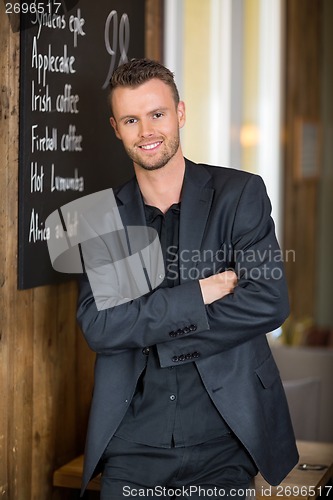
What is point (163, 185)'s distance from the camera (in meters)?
2.53

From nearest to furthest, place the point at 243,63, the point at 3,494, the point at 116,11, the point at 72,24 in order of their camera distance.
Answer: the point at 3,494 < the point at 72,24 < the point at 116,11 < the point at 243,63

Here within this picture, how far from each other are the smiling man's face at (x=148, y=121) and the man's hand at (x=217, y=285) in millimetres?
360

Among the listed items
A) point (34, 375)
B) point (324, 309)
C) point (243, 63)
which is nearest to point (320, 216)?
point (324, 309)

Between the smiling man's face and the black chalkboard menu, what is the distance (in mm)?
317

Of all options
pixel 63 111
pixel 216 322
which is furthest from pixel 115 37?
pixel 216 322

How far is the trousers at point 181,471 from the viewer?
2414mm

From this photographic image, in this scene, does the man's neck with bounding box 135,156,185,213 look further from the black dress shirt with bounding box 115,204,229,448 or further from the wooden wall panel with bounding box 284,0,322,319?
the wooden wall panel with bounding box 284,0,322,319

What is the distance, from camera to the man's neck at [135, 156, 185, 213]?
252 cm

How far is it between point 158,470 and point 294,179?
4152 millimetres

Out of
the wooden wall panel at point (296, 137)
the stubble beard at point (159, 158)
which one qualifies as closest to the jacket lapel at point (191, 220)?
the stubble beard at point (159, 158)

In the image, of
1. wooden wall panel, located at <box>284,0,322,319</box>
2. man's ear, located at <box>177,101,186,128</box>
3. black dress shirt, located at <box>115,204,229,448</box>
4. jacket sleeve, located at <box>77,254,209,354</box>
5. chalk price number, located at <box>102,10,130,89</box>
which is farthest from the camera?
wooden wall panel, located at <box>284,0,322,319</box>

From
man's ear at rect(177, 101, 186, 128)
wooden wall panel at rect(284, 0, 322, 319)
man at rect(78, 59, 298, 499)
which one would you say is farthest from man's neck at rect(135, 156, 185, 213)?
wooden wall panel at rect(284, 0, 322, 319)

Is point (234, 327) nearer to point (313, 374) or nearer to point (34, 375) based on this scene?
point (34, 375)

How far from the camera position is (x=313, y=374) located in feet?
13.1
